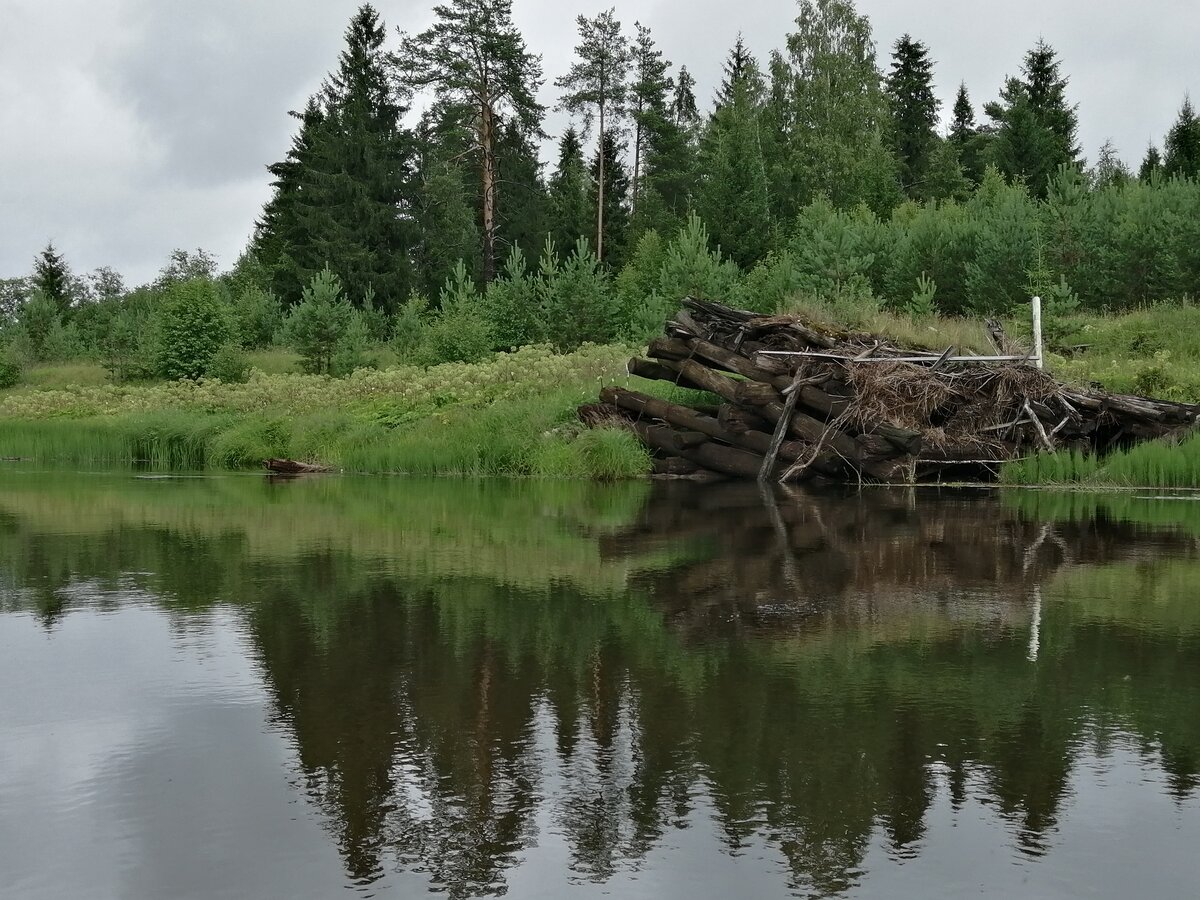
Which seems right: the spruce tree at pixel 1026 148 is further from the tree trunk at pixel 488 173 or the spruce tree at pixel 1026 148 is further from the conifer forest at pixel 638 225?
the tree trunk at pixel 488 173

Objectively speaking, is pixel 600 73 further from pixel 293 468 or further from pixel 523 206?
pixel 293 468

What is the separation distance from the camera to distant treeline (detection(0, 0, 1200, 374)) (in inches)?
1337

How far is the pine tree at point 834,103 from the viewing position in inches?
2281

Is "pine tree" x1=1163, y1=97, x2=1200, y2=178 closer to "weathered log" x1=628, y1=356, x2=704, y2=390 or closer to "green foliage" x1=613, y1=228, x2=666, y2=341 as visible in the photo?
"green foliage" x1=613, y1=228, x2=666, y2=341

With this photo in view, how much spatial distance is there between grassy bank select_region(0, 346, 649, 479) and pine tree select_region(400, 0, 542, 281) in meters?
24.8

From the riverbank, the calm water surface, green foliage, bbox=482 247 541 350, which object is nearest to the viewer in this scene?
the calm water surface

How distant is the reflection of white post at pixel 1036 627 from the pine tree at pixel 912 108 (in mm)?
65486

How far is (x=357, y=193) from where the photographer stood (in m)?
55.1

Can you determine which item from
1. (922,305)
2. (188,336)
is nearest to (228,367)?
(188,336)

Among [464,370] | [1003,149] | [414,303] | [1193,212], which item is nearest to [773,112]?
[1003,149]

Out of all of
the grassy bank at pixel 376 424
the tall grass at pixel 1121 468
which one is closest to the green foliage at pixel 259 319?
the grassy bank at pixel 376 424

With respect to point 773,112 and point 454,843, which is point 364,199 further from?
point 454,843

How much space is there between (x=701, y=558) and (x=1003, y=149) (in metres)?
50.6

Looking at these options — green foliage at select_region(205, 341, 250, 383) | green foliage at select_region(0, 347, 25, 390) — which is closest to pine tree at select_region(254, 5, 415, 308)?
green foliage at select_region(0, 347, 25, 390)
